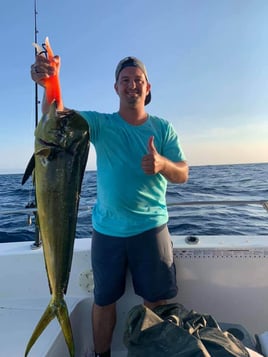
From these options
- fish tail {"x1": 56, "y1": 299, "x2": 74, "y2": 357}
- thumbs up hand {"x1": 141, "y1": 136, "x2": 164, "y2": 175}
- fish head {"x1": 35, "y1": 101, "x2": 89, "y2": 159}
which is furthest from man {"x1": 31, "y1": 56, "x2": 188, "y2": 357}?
fish head {"x1": 35, "y1": 101, "x2": 89, "y2": 159}

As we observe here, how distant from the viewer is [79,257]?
2.79 m

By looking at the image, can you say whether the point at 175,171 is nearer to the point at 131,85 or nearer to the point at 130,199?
the point at 130,199

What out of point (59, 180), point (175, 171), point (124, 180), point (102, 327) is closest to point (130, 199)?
point (124, 180)

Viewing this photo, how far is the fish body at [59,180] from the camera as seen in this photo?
1.52 metres

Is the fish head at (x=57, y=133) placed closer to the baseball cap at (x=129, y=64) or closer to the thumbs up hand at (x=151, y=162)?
the thumbs up hand at (x=151, y=162)

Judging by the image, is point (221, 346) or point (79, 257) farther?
point (79, 257)

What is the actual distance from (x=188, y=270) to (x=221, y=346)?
3.70ft

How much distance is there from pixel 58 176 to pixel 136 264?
0.99m

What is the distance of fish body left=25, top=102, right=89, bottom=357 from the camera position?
59.7 inches

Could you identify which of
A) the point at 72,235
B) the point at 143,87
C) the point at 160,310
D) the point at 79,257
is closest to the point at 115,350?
the point at 79,257

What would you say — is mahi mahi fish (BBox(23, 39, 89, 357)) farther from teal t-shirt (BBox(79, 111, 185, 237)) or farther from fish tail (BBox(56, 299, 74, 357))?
teal t-shirt (BBox(79, 111, 185, 237))

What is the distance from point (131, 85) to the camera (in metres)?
2.24

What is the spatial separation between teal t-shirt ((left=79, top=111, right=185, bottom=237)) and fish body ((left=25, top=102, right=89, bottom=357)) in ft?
1.90

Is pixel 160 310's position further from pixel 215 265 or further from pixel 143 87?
pixel 143 87
